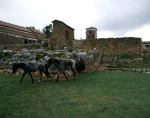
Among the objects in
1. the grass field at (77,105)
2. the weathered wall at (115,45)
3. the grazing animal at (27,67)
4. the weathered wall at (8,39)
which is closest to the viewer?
the grass field at (77,105)

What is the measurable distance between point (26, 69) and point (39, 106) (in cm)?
431

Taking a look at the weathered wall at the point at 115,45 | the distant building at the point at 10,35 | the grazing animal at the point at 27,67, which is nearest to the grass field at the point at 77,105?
the grazing animal at the point at 27,67

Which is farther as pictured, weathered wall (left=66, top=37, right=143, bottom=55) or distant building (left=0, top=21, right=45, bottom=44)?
weathered wall (left=66, top=37, right=143, bottom=55)

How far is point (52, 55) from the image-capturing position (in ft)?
38.8

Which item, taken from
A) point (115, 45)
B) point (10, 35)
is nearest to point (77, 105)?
point (115, 45)

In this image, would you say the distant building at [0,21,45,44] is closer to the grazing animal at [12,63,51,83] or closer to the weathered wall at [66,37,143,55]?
the weathered wall at [66,37,143,55]

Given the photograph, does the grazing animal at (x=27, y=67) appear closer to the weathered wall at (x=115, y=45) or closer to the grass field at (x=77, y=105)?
the grass field at (x=77, y=105)

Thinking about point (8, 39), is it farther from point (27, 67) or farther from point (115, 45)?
point (27, 67)

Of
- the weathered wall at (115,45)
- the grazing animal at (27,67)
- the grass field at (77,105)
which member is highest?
the weathered wall at (115,45)

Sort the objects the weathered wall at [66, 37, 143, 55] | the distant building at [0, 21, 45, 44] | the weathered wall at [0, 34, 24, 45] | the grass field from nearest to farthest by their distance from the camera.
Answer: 1. the grass field
2. the weathered wall at [0, 34, 24, 45]
3. the distant building at [0, 21, 45, 44]
4. the weathered wall at [66, 37, 143, 55]

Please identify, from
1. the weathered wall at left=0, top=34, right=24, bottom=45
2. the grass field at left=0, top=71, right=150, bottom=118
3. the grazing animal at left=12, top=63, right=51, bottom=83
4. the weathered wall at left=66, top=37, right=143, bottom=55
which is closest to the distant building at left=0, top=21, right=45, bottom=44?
Result: the weathered wall at left=0, top=34, right=24, bottom=45

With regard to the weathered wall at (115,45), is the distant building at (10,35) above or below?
above

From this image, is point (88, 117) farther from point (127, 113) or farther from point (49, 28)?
point (49, 28)

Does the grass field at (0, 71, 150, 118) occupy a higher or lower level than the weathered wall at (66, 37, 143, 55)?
lower
